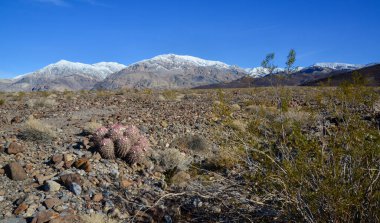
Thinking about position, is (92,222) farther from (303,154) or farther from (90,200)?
(303,154)

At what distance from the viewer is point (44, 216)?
188 inches

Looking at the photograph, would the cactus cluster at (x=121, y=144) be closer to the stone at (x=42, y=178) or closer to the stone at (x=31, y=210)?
the stone at (x=42, y=178)

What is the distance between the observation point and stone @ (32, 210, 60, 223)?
4.71 metres

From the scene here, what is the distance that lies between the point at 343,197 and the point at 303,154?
55cm

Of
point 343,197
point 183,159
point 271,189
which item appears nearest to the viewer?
point 343,197

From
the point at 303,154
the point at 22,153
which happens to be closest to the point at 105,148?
the point at 22,153

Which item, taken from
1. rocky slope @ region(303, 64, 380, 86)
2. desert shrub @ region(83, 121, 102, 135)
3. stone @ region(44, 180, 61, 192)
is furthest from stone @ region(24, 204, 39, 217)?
rocky slope @ region(303, 64, 380, 86)

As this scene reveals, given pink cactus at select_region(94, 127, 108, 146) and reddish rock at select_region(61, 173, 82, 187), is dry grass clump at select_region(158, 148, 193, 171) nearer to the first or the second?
pink cactus at select_region(94, 127, 108, 146)

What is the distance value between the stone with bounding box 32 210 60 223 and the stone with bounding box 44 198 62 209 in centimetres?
22

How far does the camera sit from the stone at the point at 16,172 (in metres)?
5.89

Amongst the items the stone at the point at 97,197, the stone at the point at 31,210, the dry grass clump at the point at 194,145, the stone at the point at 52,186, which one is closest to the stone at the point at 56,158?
the stone at the point at 52,186

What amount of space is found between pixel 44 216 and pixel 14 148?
2704mm

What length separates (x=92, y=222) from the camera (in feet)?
15.7

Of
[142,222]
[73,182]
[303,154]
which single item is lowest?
[142,222]
